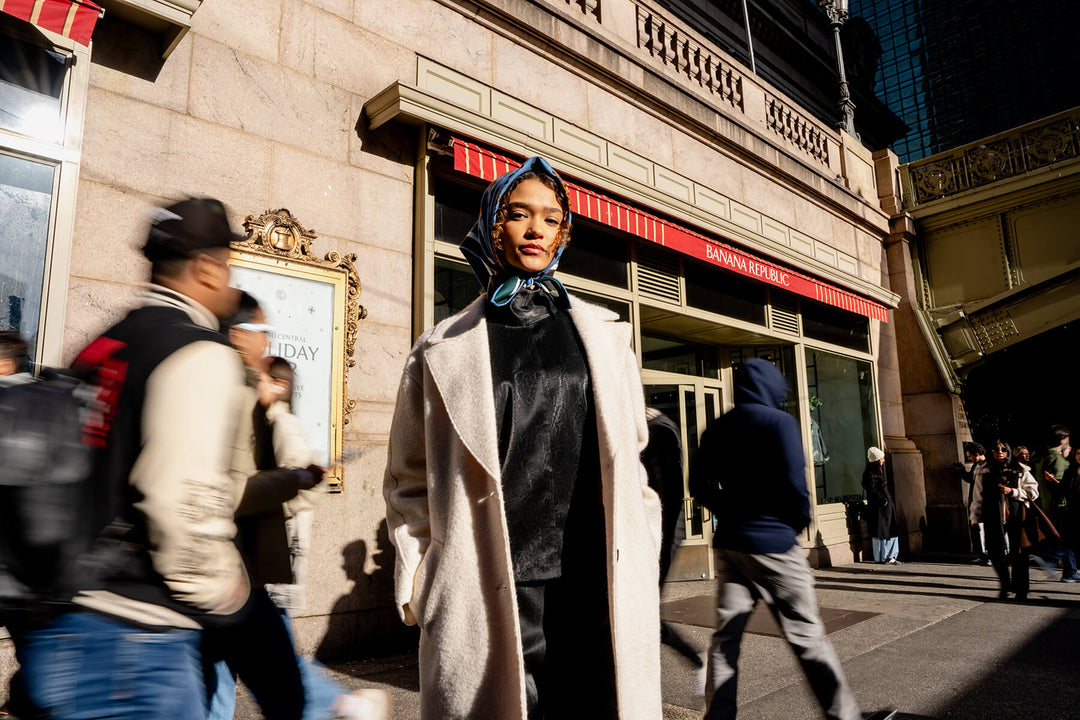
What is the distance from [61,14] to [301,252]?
6.24 ft

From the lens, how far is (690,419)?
934 centimetres

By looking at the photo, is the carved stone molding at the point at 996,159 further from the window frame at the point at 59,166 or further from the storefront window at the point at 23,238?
the storefront window at the point at 23,238

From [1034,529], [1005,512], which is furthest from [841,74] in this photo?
[1034,529]

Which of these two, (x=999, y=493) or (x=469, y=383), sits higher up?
(x=469, y=383)

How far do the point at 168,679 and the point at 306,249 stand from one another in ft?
13.5

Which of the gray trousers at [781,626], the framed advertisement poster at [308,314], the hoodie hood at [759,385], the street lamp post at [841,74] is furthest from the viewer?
the street lamp post at [841,74]

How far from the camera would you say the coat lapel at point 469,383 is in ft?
5.48

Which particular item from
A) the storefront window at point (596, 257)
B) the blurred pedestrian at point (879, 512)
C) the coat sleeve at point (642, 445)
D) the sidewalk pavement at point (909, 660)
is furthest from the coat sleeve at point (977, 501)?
the coat sleeve at point (642, 445)

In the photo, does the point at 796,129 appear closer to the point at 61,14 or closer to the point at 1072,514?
the point at 1072,514

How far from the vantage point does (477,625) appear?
5.30 ft

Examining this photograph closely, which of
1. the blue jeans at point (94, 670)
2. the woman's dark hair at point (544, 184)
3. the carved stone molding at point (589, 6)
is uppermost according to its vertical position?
the carved stone molding at point (589, 6)

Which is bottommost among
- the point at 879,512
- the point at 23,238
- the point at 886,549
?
the point at 886,549

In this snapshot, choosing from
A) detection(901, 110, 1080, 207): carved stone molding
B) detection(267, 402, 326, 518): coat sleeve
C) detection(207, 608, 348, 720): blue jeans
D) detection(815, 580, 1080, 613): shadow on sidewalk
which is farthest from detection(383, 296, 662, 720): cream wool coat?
detection(901, 110, 1080, 207): carved stone molding

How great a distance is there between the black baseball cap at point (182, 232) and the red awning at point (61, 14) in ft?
10.9
